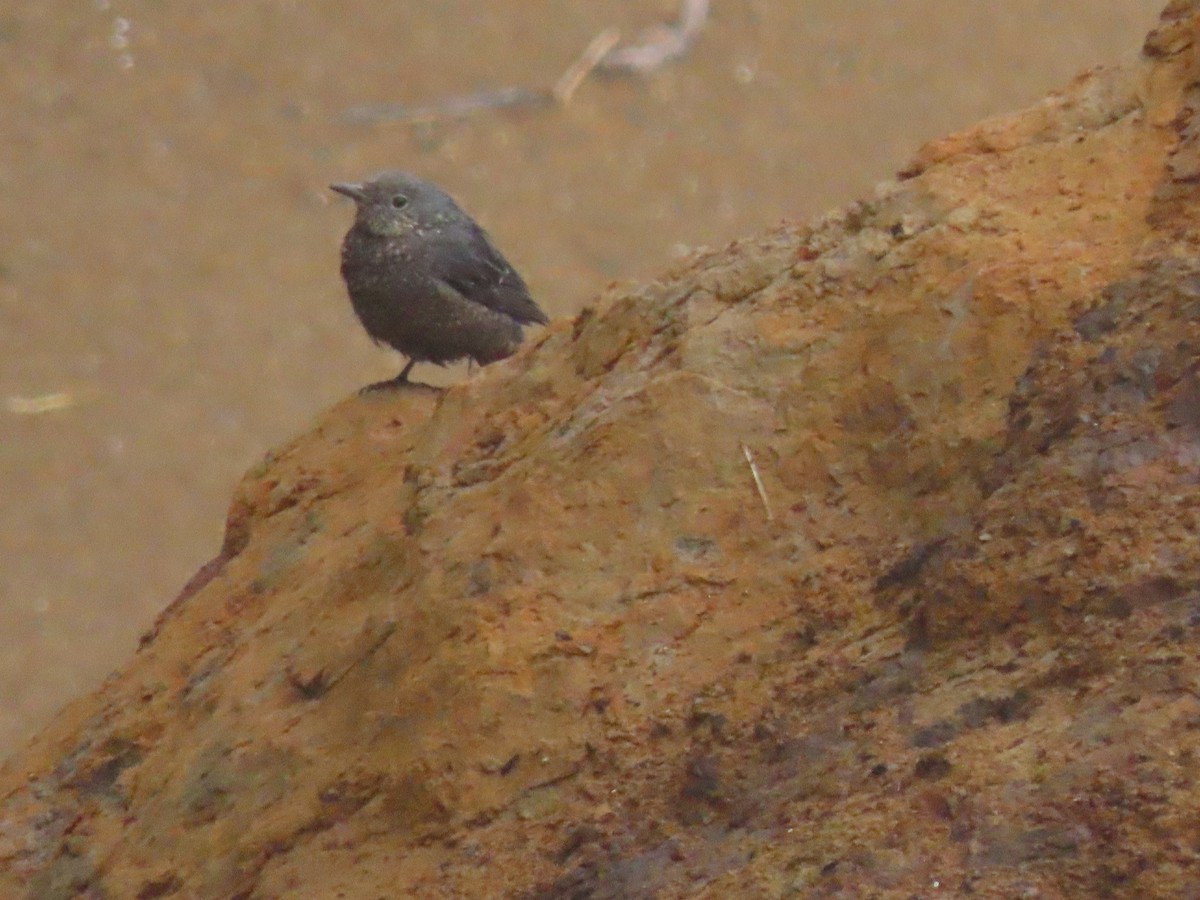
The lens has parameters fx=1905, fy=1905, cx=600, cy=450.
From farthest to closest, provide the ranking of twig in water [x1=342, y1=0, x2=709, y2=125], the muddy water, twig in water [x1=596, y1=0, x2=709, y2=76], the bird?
twig in water [x1=596, y1=0, x2=709, y2=76] → twig in water [x1=342, y1=0, x2=709, y2=125] → the muddy water → the bird

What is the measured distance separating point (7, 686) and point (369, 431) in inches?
186

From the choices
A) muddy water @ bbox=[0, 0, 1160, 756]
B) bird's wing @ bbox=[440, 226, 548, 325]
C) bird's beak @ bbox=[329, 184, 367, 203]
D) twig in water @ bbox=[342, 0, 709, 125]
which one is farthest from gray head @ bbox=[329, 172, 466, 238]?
twig in water @ bbox=[342, 0, 709, 125]

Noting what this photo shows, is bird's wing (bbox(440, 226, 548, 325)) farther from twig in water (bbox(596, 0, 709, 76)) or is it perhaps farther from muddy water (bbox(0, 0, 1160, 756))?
twig in water (bbox(596, 0, 709, 76))

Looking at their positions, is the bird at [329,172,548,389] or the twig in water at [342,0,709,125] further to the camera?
the twig in water at [342,0,709,125]

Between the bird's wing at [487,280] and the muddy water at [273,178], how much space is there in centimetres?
325

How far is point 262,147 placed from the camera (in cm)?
1053

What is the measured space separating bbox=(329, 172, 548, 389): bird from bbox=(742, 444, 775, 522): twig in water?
274 cm

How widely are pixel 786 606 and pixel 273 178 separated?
7.79 m

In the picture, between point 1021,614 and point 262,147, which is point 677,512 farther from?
point 262,147

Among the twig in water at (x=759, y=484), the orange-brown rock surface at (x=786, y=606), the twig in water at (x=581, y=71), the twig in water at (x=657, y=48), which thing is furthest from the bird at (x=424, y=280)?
the twig in water at (x=657, y=48)

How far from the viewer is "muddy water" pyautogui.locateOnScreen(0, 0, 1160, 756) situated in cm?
907

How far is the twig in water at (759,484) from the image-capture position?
3.22m

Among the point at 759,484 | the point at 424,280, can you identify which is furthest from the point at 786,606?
the point at 424,280

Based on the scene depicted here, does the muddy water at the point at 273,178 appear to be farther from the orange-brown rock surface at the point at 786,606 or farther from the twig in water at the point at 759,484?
the twig in water at the point at 759,484
